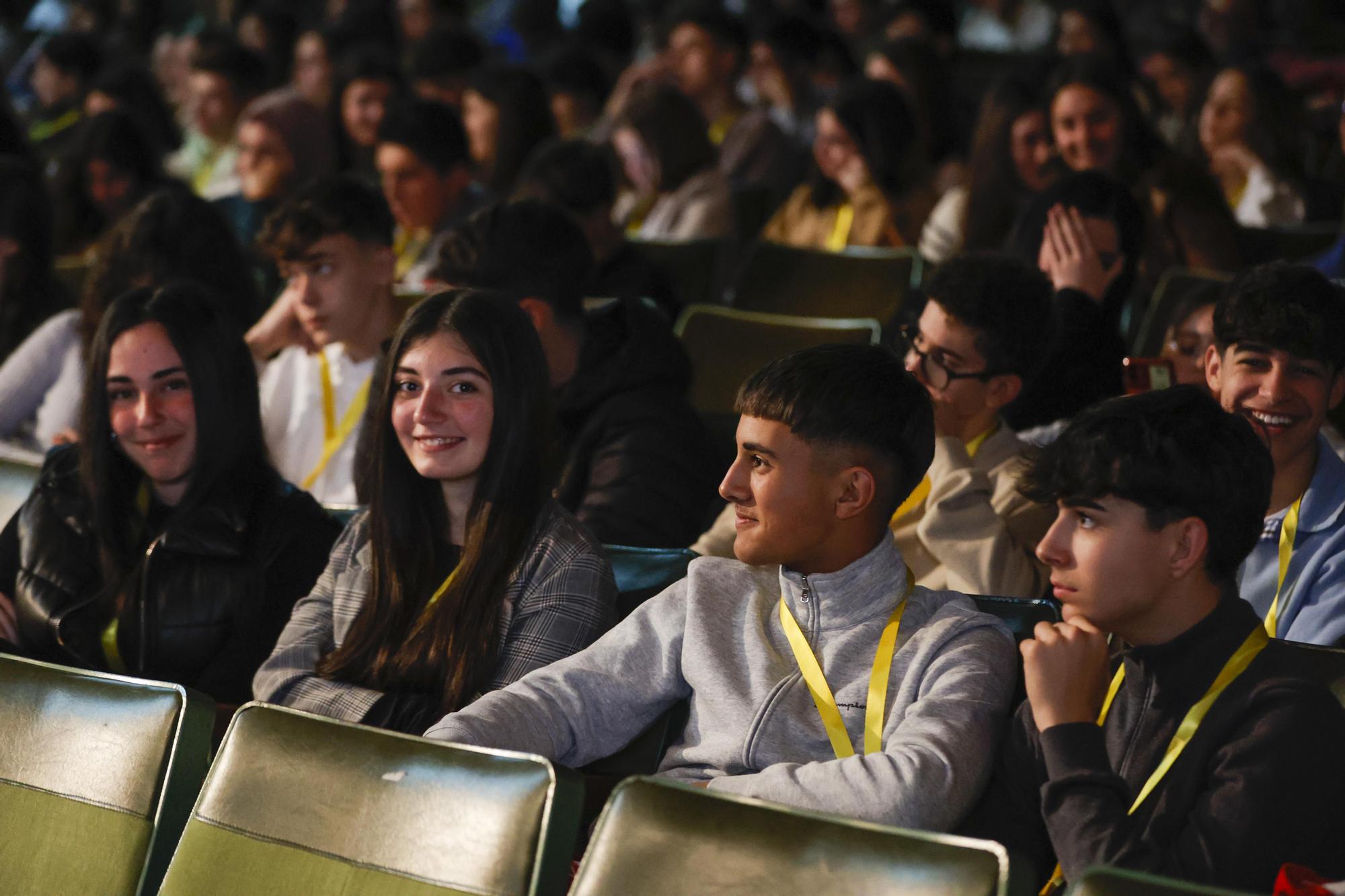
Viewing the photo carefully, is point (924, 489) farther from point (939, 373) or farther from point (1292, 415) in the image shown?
point (1292, 415)

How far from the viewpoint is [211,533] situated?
2727mm

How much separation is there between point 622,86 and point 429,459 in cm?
596

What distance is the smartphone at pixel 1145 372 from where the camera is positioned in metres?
2.87

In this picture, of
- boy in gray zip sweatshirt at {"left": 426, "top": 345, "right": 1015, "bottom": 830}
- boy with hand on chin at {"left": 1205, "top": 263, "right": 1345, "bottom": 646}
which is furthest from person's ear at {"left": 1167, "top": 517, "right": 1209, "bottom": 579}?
boy with hand on chin at {"left": 1205, "top": 263, "right": 1345, "bottom": 646}

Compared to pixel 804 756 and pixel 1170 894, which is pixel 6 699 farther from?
pixel 1170 894

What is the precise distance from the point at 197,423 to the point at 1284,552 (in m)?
1.84

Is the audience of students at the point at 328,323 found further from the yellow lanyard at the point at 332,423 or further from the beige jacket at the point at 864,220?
the beige jacket at the point at 864,220

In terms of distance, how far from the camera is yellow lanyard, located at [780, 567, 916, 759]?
6.46 ft

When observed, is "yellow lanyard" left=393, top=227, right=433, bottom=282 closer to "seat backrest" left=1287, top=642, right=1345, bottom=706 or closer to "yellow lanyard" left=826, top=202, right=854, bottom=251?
"yellow lanyard" left=826, top=202, right=854, bottom=251

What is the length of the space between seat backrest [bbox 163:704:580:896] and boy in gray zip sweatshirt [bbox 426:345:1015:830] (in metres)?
0.31

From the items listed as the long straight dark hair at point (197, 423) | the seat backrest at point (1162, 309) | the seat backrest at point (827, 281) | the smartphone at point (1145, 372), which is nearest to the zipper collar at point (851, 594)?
the smartphone at point (1145, 372)

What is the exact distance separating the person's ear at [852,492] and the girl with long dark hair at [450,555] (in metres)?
0.47

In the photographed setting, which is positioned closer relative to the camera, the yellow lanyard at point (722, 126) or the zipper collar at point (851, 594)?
the zipper collar at point (851, 594)

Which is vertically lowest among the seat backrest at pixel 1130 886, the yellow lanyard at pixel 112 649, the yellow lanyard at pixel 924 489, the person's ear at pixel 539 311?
the yellow lanyard at pixel 112 649
